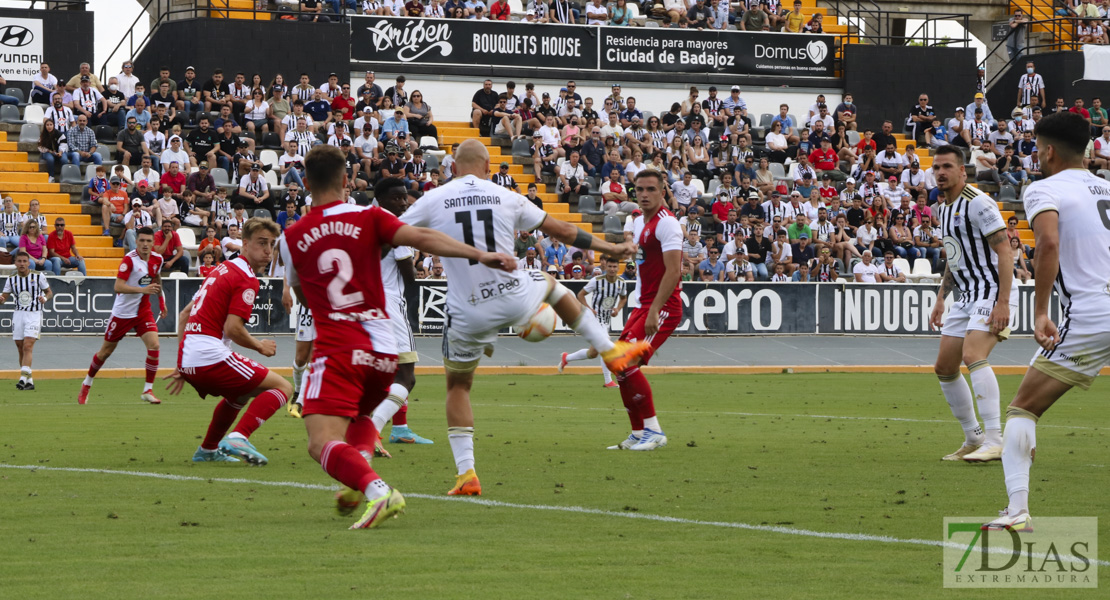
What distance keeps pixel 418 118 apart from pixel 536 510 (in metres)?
25.3

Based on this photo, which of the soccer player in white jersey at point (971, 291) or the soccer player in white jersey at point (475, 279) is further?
the soccer player in white jersey at point (971, 291)

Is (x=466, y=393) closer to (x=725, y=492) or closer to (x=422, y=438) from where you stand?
(x=725, y=492)

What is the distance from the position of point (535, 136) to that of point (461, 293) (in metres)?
24.7

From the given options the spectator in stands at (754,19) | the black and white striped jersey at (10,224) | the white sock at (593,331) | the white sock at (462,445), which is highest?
the spectator in stands at (754,19)

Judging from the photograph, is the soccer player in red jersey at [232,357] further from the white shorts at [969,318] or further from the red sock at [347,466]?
the white shorts at [969,318]

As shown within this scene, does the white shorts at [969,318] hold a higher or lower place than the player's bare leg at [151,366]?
higher

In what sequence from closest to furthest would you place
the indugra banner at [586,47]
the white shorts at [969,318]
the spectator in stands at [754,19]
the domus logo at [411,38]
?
the white shorts at [969,318]
the domus logo at [411,38]
the indugra banner at [586,47]
the spectator in stands at [754,19]

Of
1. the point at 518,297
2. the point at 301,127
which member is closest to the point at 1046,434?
the point at 518,297

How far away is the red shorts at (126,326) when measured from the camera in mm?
18828

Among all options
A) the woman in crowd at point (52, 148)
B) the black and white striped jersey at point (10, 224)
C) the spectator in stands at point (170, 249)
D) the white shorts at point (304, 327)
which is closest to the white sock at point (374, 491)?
the white shorts at point (304, 327)

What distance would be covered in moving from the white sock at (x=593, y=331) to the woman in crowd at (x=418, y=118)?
23.9 metres

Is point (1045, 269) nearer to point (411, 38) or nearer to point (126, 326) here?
point (126, 326)

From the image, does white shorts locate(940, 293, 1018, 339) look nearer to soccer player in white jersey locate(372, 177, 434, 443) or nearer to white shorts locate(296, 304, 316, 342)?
soccer player in white jersey locate(372, 177, 434, 443)

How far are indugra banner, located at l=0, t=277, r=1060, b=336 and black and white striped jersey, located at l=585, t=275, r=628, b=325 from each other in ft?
1.57
